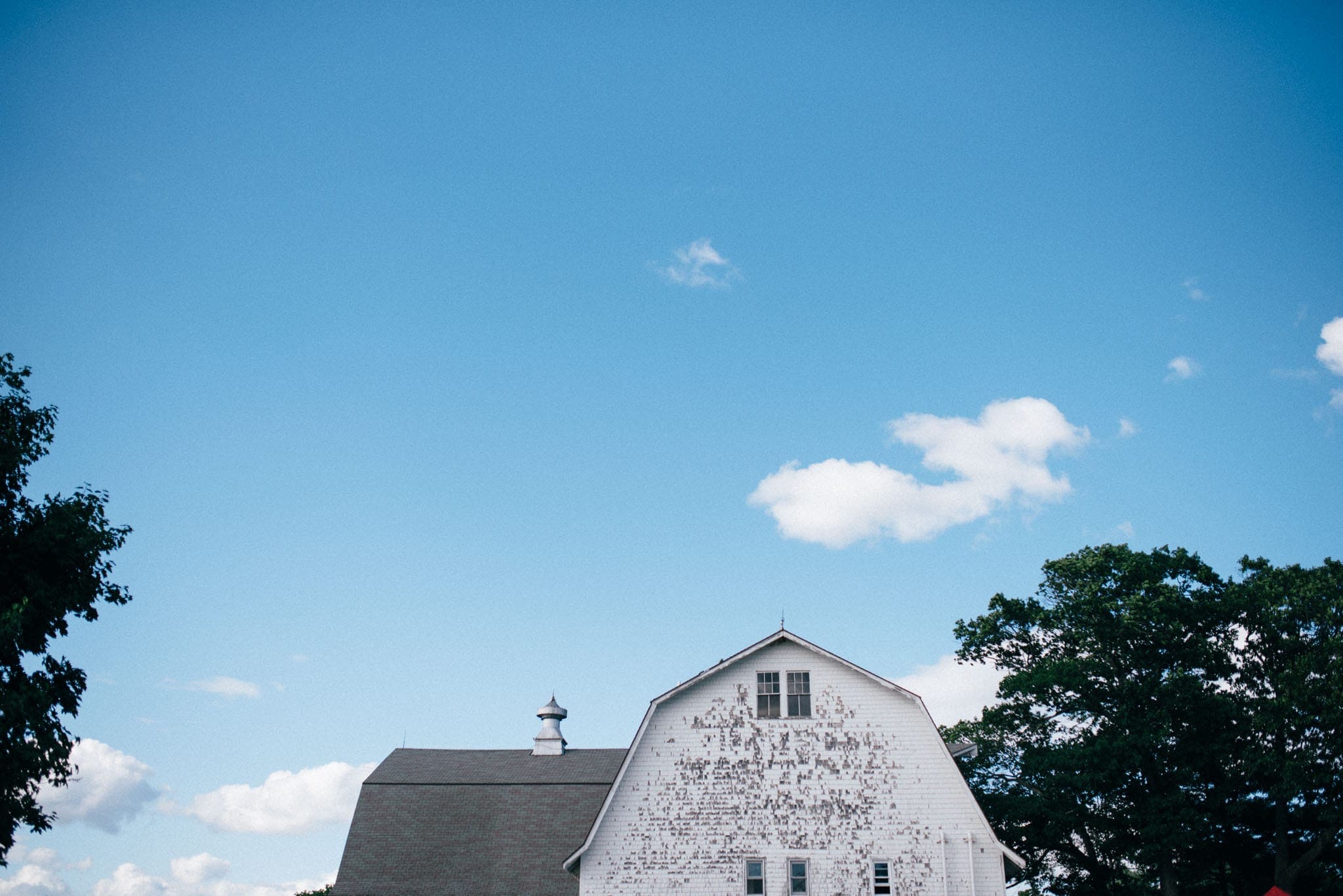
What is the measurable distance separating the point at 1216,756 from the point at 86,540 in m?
34.6

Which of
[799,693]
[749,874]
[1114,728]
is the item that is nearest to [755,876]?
[749,874]

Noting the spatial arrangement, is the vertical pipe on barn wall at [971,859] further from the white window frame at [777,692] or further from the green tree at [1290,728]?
the green tree at [1290,728]

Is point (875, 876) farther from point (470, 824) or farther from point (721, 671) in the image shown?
point (470, 824)

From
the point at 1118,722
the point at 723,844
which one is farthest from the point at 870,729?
the point at 1118,722

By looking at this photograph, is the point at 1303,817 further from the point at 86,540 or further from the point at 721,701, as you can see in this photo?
the point at 86,540

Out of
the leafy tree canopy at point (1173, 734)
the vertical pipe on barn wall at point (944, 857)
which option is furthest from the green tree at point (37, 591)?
the leafy tree canopy at point (1173, 734)

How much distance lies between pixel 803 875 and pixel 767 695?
4833 mm

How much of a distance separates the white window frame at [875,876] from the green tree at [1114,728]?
10005mm

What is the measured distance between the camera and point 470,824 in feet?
105

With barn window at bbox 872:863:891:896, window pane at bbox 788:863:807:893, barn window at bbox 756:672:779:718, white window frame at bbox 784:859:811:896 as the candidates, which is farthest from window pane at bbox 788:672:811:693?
barn window at bbox 872:863:891:896

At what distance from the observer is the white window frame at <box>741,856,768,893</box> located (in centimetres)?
2609

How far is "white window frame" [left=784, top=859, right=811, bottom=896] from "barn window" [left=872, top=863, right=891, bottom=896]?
1.68 metres

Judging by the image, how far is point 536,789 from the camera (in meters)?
33.7

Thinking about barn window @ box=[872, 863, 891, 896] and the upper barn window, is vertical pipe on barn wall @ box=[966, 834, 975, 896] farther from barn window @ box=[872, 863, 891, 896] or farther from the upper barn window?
the upper barn window
